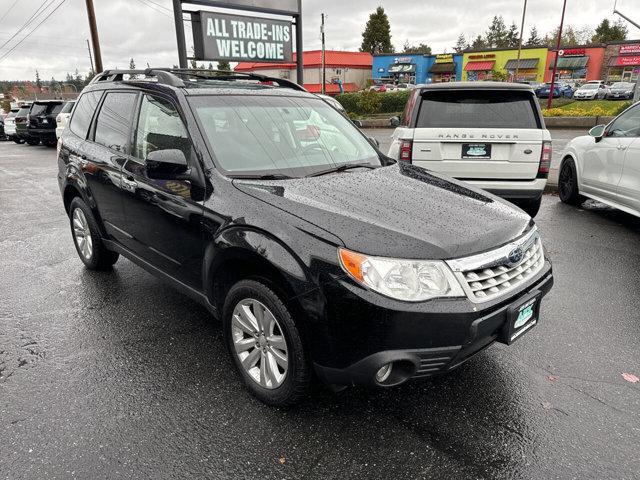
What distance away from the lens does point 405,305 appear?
213cm

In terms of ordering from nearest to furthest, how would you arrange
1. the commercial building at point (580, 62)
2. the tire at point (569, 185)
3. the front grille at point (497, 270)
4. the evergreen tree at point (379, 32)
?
1. the front grille at point (497, 270)
2. the tire at point (569, 185)
3. the commercial building at point (580, 62)
4. the evergreen tree at point (379, 32)

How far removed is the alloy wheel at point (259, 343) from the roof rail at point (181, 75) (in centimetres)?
175

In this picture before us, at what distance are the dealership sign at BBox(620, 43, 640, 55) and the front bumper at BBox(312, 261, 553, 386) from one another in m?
60.9

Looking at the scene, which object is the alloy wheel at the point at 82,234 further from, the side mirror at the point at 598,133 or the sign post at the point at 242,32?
the side mirror at the point at 598,133

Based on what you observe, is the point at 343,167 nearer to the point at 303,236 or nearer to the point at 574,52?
the point at 303,236

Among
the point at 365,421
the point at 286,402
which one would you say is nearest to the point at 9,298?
the point at 286,402

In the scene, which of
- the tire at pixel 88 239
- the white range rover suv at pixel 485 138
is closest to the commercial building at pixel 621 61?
the white range rover suv at pixel 485 138

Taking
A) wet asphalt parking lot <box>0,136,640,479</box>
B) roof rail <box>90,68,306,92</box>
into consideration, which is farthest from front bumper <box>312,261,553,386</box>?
roof rail <box>90,68,306,92</box>

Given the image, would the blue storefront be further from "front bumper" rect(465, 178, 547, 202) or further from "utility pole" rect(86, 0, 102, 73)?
"front bumper" rect(465, 178, 547, 202)

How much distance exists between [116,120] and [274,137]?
5.19 ft

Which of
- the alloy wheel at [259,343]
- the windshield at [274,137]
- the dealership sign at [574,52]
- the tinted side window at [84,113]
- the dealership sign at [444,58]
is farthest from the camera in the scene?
the dealership sign at [444,58]

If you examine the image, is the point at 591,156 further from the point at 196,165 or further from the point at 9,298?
the point at 9,298

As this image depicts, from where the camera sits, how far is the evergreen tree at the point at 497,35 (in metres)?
99.2

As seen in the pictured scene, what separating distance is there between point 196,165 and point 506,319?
79.3 inches
